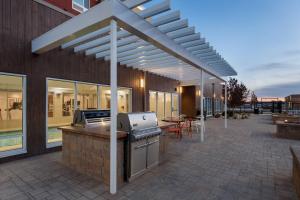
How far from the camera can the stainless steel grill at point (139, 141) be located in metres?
2.94

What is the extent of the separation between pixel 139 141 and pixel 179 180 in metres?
1.02

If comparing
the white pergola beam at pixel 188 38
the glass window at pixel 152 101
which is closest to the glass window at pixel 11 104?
→ the white pergola beam at pixel 188 38

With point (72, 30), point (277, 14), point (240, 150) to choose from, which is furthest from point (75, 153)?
point (277, 14)

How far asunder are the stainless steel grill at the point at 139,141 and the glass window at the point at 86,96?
11.1 feet

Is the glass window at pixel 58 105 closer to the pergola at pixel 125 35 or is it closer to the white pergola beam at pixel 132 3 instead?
the pergola at pixel 125 35

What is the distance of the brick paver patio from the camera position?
2541 mm

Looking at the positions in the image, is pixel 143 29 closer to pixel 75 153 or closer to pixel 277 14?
pixel 75 153

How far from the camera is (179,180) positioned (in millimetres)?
3021

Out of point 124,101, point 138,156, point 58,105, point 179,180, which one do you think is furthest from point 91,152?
point 124,101

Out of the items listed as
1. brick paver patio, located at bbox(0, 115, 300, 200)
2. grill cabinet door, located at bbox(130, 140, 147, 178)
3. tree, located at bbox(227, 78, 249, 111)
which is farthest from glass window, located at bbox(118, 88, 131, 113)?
tree, located at bbox(227, 78, 249, 111)

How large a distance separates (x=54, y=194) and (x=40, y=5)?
4.97 meters

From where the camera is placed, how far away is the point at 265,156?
4.45 m

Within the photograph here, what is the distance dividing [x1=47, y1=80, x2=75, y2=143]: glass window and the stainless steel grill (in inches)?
130

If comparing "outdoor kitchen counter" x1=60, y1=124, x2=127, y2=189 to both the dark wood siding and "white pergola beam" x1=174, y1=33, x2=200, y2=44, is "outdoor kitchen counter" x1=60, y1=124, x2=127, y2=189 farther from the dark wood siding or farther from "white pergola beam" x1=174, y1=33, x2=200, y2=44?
"white pergola beam" x1=174, y1=33, x2=200, y2=44
